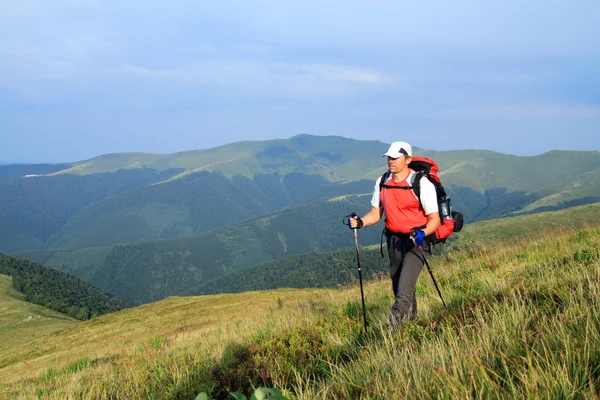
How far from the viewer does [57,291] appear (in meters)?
144

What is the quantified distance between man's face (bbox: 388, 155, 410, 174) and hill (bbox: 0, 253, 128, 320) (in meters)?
119

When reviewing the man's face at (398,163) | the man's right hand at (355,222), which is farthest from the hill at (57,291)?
the man's face at (398,163)

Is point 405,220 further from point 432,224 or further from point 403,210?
point 432,224

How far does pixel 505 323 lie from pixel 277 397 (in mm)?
2888

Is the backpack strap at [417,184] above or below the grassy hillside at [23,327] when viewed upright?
above

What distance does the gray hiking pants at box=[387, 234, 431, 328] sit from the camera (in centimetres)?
629

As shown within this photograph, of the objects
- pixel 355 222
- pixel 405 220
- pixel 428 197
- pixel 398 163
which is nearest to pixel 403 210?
pixel 405 220

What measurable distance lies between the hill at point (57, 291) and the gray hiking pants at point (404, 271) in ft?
389

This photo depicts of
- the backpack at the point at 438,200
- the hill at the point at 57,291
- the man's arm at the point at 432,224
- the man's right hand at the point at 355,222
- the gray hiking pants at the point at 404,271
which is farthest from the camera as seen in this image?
the hill at the point at 57,291

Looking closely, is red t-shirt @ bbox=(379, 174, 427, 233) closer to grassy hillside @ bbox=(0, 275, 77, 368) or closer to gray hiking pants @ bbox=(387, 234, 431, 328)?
gray hiking pants @ bbox=(387, 234, 431, 328)

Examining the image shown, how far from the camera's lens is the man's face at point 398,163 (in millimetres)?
6773

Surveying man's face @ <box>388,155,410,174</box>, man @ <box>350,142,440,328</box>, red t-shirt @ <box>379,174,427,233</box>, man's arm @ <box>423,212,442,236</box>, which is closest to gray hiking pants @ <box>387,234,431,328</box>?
man @ <box>350,142,440,328</box>

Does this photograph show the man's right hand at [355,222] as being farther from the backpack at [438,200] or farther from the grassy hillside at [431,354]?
the grassy hillside at [431,354]

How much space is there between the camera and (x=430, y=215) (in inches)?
259
